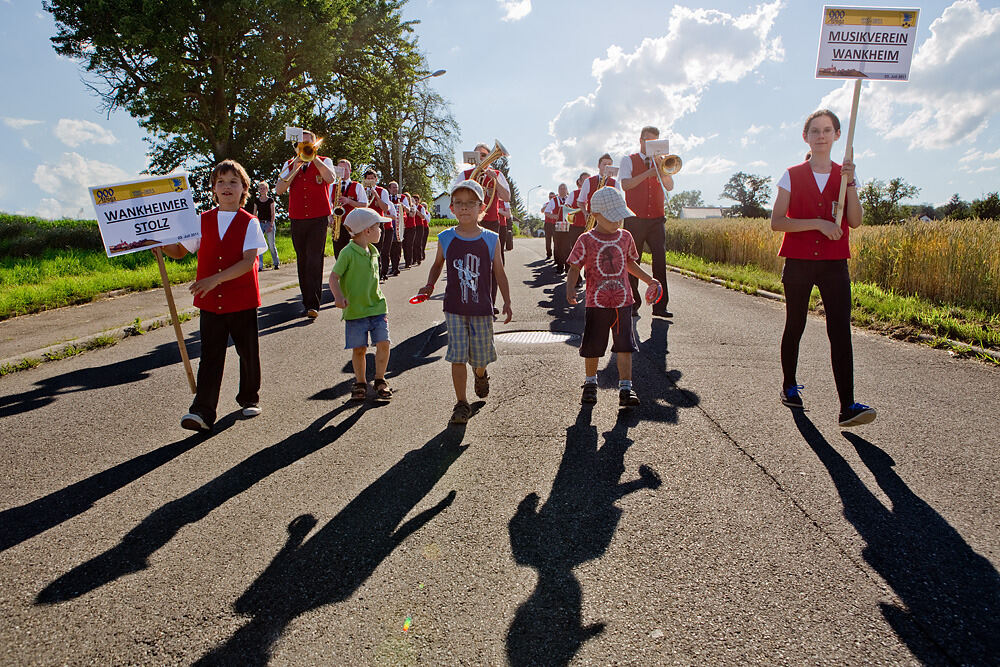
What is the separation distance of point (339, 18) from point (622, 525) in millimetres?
29506

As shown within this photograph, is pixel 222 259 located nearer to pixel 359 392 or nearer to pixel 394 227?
pixel 359 392

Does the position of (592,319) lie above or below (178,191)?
below

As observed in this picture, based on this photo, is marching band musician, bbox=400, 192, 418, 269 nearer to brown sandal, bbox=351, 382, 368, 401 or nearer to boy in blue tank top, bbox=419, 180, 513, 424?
brown sandal, bbox=351, 382, 368, 401

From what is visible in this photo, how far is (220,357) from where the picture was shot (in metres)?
4.38

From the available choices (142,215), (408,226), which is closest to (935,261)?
(142,215)

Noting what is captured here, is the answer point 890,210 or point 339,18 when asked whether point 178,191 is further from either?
point 890,210

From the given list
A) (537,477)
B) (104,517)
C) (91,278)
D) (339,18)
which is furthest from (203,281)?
(339,18)

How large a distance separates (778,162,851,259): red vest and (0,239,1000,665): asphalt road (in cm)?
118

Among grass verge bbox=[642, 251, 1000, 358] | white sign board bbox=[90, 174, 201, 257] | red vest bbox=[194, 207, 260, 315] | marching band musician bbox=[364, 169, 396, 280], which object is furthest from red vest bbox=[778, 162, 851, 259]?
marching band musician bbox=[364, 169, 396, 280]

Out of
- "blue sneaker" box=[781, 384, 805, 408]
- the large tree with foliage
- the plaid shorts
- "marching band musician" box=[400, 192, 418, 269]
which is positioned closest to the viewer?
the plaid shorts

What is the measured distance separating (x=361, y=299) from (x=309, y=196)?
3859mm

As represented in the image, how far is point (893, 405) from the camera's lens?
4.67 meters

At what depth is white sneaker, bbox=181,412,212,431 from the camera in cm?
408

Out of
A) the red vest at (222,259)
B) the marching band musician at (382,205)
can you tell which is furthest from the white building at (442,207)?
the red vest at (222,259)
